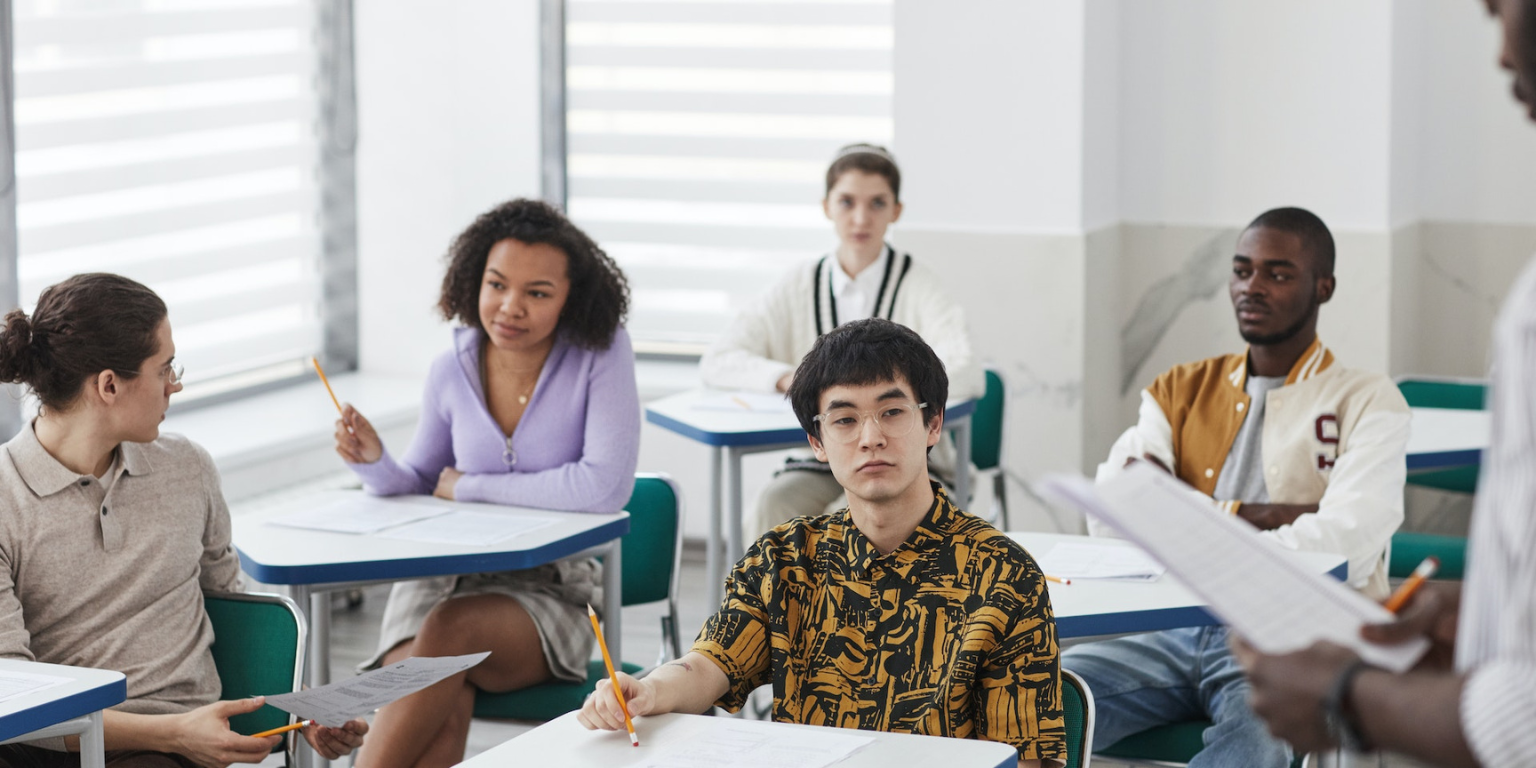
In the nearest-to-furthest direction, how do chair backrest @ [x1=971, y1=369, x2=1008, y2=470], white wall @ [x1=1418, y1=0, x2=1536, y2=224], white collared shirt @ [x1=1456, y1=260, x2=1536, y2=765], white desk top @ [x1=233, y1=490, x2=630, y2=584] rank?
white collared shirt @ [x1=1456, y1=260, x2=1536, y2=765] → white desk top @ [x1=233, y1=490, x2=630, y2=584] → chair backrest @ [x1=971, y1=369, x2=1008, y2=470] → white wall @ [x1=1418, y1=0, x2=1536, y2=224]

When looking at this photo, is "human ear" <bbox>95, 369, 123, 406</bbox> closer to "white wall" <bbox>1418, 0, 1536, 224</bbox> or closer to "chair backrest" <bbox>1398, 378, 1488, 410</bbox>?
"chair backrest" <bbox>1398, 378, 1488, 410</bbox>

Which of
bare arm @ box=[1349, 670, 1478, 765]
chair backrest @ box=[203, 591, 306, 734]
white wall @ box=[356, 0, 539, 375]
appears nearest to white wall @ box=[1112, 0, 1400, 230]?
white wall @ box=[356, 0, 539, 375]

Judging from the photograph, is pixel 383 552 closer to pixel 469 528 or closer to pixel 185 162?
pixel 469 528

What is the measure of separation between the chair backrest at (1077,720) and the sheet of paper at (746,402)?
2.11 m

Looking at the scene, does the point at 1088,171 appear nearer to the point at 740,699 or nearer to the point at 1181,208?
the point at 1181,208

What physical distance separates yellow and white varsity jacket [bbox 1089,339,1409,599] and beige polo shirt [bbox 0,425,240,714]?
1.52m

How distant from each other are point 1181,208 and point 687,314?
1883mm

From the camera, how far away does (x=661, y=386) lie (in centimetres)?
579

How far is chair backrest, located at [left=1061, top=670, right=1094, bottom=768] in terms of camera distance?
6.62 ft

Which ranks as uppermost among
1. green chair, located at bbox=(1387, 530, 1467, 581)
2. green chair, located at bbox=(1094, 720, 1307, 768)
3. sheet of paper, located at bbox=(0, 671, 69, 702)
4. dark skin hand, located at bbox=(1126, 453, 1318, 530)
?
dark skin hand, located at bbox=(1126, 453, 1318, 530)

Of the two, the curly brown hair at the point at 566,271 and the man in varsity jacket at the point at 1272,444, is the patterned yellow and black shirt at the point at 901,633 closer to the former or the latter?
the man in varsity jacket at the point at 1272,444

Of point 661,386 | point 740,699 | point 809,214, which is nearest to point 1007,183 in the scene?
point 809,214

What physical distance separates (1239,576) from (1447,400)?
3819 mm

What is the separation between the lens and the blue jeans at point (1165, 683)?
101 inches
